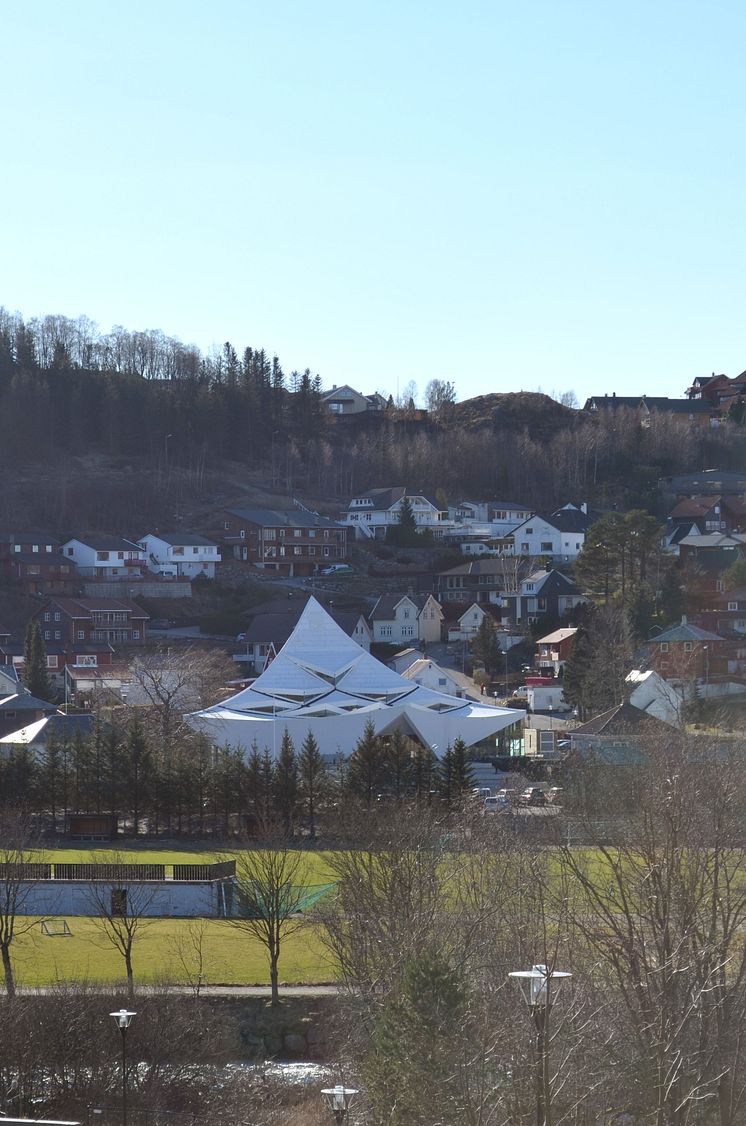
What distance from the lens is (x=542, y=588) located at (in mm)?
60375

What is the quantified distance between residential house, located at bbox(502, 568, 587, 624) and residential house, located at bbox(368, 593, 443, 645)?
326 cm

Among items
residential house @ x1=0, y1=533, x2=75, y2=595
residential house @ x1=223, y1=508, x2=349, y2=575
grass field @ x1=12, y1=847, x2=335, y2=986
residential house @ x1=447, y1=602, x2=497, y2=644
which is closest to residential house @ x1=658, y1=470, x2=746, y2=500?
residential house @ x1=223, y1=508, x2=349, y2=575

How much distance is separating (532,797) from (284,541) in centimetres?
3790

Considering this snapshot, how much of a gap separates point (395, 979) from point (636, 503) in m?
61.8

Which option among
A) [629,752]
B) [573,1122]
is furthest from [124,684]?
[573,1122]

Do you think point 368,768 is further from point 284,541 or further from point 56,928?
point 284,541

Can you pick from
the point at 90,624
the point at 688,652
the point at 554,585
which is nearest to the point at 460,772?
the point at 688,652

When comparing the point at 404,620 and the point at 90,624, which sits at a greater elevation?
the point at 90,624

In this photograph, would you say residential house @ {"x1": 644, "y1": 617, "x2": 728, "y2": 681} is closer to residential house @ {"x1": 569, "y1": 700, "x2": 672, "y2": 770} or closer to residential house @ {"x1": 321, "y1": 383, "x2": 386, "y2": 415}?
residential house @ {"x1": 569, "y1": 700, "x2": 672, "y2": 770}

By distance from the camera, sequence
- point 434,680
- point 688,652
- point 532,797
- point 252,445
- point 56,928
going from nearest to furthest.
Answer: point 56,928 < point 532,797 < point 434,680 < point 688,652 < point 252,445

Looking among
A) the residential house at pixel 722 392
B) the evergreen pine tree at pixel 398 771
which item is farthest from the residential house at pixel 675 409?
the evergreen pine tree at pixel 398 771

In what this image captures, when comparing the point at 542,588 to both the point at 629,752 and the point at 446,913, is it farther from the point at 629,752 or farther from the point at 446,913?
the point at 446,913

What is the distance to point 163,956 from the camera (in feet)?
76.4

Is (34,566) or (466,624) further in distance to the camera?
(34,566)
